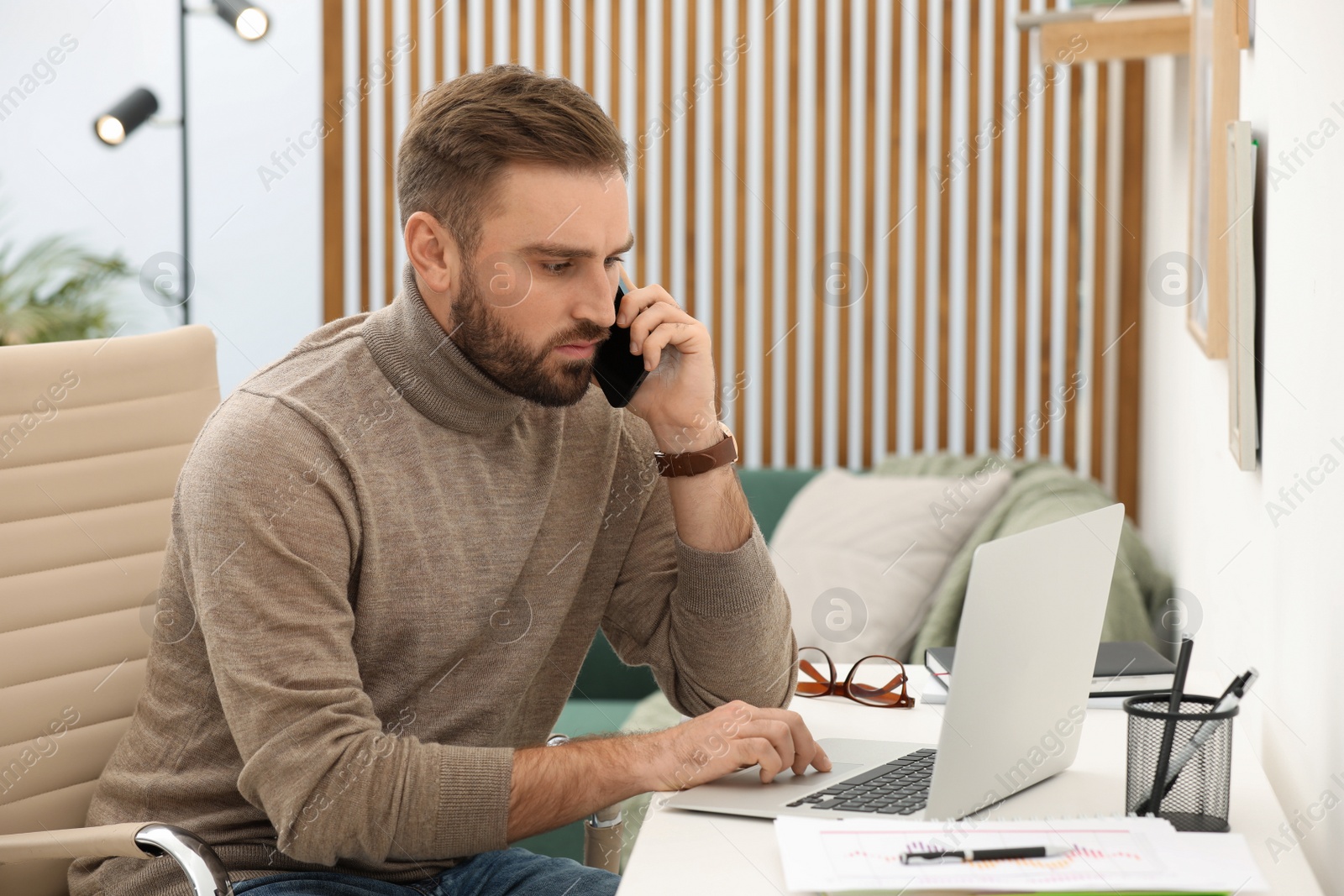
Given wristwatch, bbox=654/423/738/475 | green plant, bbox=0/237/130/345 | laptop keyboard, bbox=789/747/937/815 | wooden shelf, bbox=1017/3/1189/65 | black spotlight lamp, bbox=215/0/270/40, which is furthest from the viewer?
green plant, bbox=0/237/130/345

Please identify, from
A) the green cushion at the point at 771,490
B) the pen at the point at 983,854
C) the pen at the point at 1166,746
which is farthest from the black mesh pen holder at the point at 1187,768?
the green cushion at the point at 771,490

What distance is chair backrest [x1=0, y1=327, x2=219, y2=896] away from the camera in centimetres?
A: 142

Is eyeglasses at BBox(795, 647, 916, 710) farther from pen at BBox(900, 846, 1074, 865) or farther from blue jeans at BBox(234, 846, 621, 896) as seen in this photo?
pen at BBox(900, 846, 1074, 865)

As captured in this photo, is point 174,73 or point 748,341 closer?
point 748,341

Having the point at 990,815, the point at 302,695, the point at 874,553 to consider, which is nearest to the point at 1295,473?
the point at 990,815

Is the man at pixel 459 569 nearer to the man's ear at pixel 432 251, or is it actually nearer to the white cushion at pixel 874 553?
the man's ear at pixel 432 251

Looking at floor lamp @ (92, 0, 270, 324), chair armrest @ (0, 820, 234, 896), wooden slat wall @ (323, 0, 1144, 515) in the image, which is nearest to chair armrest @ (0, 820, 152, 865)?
chair armrest @ (0, 820, 234, 896)

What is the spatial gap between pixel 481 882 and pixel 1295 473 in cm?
95

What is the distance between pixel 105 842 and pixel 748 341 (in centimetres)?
263

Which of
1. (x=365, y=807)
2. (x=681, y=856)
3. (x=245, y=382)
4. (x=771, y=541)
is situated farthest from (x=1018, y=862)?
(x=771, y=541)

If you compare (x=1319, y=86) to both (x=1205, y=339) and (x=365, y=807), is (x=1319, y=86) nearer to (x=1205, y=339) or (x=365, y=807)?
(x=1205, y=339)

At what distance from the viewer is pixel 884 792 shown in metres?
1.21

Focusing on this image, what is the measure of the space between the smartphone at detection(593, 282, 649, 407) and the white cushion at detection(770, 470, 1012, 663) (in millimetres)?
1386

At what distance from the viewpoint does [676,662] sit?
1562 millimetres
